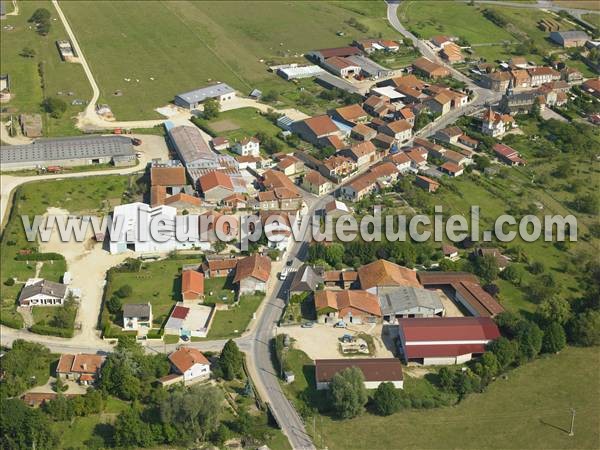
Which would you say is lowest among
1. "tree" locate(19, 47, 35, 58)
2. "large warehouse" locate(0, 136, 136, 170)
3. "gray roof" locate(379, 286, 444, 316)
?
"large warehouse" locate(0, 136, 136, 170)

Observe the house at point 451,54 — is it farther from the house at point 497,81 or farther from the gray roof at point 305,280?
the gray roof at point 305,280

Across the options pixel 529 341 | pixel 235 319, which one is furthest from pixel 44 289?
pixel 529 341

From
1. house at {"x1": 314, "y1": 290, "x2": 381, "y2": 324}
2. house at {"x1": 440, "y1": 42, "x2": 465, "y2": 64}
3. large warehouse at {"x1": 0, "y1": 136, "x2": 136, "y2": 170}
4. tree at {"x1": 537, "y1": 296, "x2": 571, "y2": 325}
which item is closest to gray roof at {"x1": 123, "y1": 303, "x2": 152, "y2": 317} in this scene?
house at {"x1": 314, "y1": 290, "x2": 381, "y2": 324}

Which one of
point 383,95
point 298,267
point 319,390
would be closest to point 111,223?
point 298,267

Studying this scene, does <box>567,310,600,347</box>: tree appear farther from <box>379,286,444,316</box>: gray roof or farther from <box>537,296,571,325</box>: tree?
<box>379,286,444,316</box>: gray roof

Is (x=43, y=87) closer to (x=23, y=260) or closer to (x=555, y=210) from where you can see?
(x=23, y=260)
